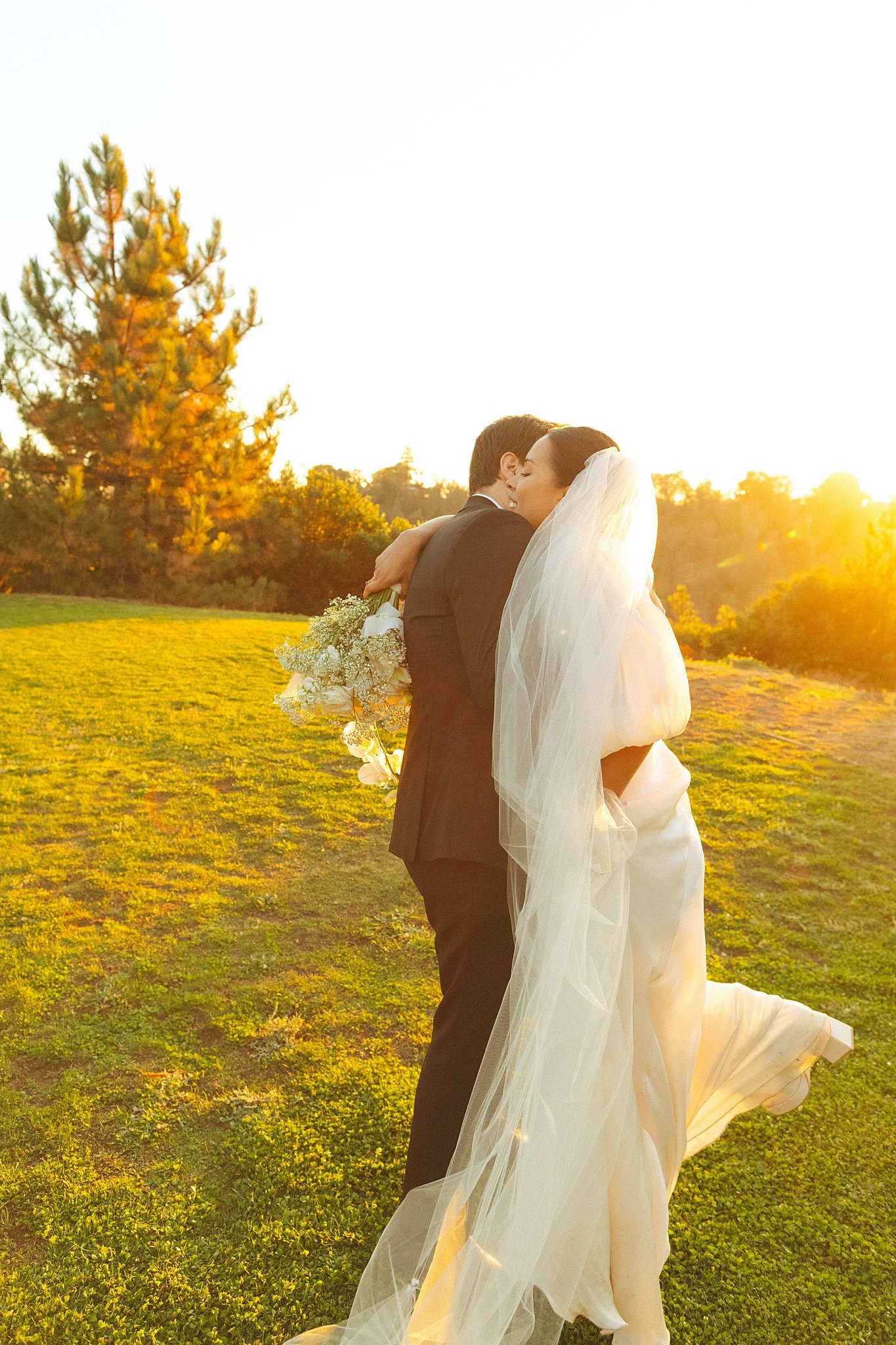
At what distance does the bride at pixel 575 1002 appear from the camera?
2.24 meters

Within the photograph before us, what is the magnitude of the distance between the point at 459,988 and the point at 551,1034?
38 centimetres

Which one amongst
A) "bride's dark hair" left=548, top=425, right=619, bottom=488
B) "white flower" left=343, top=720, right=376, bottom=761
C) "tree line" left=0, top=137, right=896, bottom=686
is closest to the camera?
"bride's dark hair" left=548, top=425, right=619, bottom=488

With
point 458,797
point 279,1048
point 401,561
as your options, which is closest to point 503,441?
point 401,561

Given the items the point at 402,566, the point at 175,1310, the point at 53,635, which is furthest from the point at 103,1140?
the point at 53,635

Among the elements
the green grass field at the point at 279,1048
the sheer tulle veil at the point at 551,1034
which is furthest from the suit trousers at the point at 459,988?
the green grass field at the point at 279,1048

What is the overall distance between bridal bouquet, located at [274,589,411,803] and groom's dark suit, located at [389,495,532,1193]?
147mm

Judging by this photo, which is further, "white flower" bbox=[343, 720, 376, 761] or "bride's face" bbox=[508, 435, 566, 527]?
"white flower" bbox=[343, 720, 376, 761]

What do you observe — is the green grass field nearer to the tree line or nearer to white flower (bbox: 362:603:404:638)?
white flower (bbox: 362:603:404:638)

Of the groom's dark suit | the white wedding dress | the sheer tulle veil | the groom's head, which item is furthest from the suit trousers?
the groom's head

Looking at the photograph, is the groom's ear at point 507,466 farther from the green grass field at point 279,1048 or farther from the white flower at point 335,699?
the green grass field at point 279,1048

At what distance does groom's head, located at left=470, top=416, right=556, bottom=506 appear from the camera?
8.97 feet

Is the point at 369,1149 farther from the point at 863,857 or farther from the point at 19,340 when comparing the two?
the point at 19,340

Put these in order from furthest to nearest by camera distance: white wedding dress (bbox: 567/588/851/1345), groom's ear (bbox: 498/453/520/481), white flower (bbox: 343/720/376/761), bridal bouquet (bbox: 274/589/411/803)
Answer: white flower (bbox: 343/720/376/761) → bridal bouquet (bbox: 274/589/411/803) → groom's ear (bbox: 498/453/520/481) → white wedding dress (bbox: 567/588/851/1345)

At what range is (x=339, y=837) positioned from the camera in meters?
6.52
